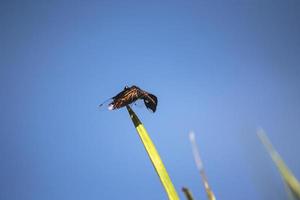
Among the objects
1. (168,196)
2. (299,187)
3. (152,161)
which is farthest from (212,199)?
(152,161)

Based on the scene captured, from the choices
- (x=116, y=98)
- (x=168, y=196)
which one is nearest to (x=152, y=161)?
(x=168, y=196)

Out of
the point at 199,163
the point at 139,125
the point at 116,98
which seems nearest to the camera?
the point at 199,163

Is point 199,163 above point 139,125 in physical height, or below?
below

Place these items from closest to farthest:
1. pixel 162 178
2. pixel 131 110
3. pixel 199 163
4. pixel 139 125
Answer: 1. pixel 199 163
2. pixel 162 178
3. pixel 139 125
4. pixel 131 110

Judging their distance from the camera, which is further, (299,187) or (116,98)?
(116,98)

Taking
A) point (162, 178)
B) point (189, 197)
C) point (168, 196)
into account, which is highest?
point (162, 178)

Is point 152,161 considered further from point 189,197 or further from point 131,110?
point 189,197
